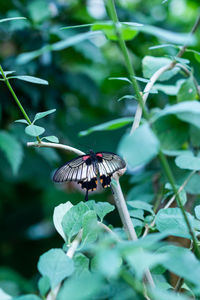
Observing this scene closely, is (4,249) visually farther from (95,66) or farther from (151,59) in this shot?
(151,59)

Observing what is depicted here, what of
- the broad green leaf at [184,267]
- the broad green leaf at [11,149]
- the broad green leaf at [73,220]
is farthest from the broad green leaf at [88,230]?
the broad green leaf at [11,149]

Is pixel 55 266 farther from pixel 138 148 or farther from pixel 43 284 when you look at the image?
pixel 138 148

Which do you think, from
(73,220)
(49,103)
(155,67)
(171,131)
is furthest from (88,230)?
(49,103)

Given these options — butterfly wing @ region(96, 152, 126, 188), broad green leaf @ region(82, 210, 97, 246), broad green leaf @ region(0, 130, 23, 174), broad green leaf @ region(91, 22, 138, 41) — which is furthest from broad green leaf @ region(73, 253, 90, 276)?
broad green leaf @ region(0, 130, 23, 174)

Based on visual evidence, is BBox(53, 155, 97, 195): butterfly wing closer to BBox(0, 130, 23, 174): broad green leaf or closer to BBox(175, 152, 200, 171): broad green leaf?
BBox(175, 152, 200, 171): broad green leaf

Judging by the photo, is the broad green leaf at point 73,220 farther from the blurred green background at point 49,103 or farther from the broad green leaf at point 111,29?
the blurred green background at point 49,103
